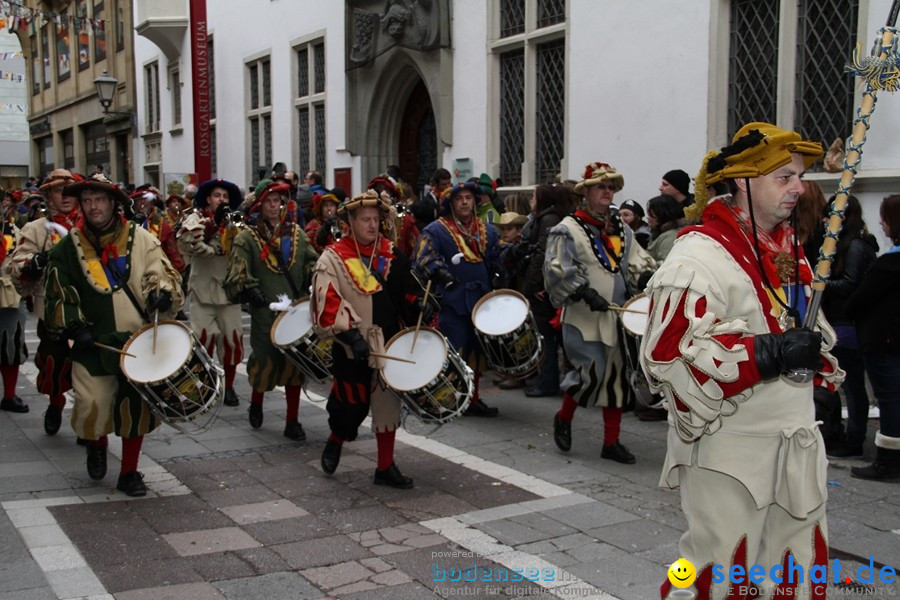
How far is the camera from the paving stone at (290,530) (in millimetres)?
5055

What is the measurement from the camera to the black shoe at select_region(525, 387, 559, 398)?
8844 millimetres

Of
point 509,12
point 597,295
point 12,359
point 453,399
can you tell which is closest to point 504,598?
point 453,399

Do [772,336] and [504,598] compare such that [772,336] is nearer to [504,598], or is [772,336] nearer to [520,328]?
[504,598]

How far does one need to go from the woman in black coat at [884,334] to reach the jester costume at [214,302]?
16.1 ft

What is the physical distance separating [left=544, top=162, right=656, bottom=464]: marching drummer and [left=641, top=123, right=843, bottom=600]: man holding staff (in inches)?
125

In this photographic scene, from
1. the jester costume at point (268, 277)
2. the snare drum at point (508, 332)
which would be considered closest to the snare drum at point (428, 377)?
the snare drum at point (508, 332)

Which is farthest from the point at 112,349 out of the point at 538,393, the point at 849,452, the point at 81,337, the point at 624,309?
the point at 849,452

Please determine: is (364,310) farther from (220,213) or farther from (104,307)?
(220,213)

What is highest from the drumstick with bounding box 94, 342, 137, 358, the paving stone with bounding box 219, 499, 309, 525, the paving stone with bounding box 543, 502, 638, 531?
the drumstick with bounding box 94, 342, 137, 358

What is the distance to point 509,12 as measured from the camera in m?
12.8

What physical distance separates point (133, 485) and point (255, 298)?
71.7 inches

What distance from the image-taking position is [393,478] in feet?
19.5

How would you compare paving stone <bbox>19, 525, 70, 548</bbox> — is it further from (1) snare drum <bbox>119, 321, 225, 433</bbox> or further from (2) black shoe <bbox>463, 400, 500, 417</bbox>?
(2) black shoe <bbox>463, 400, 500, 417</bbox>

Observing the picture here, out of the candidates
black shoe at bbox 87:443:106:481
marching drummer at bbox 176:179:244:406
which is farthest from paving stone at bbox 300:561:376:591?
marching drummer at bbox 176:179:244:406
